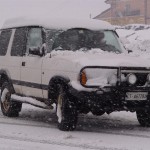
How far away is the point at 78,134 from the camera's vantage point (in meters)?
8.48

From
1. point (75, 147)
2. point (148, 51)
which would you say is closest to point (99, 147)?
point (75, 147)

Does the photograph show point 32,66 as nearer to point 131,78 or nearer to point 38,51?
point 38,51

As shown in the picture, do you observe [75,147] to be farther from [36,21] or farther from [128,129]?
[36,21]

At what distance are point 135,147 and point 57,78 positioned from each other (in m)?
2.09

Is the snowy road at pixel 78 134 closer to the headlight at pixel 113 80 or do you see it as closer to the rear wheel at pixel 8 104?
the rear wheel at pixel 8 104

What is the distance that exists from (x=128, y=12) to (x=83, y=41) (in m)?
58.5

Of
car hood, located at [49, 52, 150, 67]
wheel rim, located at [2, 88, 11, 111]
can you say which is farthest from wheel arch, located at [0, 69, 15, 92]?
car hood, located at [49, 52, 150, 67]

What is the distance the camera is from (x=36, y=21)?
10.2m

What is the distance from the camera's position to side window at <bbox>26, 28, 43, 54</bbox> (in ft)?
31.3

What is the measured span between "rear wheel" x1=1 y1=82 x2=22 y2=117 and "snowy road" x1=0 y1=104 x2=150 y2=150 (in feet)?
0.58

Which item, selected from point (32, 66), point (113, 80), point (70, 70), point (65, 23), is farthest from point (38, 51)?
point (113, 80)

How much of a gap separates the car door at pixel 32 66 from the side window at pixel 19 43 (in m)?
0.15

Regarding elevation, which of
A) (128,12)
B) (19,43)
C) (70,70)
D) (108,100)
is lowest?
(128,12)

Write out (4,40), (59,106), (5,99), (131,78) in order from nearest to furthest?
(131,78) < (59,106) < (5,99) < (4,40)
